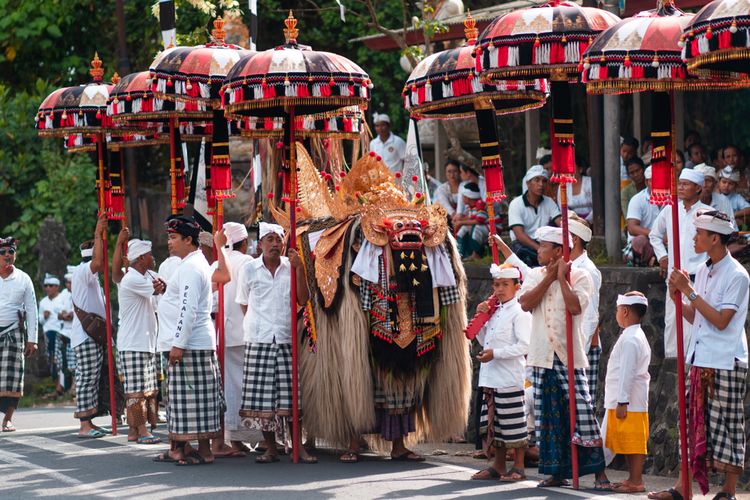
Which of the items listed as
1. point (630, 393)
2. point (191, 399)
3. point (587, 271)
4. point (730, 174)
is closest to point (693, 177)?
point (587, 271)

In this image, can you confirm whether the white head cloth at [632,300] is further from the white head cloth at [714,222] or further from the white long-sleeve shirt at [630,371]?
the white head cloth at [714,222]

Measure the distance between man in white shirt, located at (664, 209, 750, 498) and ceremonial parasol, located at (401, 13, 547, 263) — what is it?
2.52 meters

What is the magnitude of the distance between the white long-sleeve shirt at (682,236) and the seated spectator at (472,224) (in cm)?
379

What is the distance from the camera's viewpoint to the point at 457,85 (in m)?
10.5

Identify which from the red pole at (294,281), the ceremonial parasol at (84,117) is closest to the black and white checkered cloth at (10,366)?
the ceremonial parasol at (84,117)

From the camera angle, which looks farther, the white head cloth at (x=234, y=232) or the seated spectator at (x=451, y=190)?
the seated spectator at (x=451, y=190)

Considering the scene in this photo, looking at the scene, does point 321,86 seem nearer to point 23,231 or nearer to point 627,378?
point 627,378

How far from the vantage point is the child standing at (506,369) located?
973cm

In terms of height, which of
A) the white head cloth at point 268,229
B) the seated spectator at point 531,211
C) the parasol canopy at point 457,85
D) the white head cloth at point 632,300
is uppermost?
the parasol canopy at point 457,85

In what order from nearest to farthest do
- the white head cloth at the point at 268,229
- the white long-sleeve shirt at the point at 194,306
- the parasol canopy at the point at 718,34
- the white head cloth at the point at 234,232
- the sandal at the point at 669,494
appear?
the parasol canopy at the point at 718,34 → the sandal at the point at 669,494 → the white long-sleeve shirt at the point at 194,306 → the white head cloth at the point at 268,229 → the white head cloth at the point at 234,232

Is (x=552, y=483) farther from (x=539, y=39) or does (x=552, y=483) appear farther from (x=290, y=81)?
(x=290, y=81)

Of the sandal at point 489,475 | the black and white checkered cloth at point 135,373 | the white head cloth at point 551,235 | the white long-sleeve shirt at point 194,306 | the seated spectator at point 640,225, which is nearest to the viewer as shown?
the white head cloth at point 551,235

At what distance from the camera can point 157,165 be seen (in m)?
23.7

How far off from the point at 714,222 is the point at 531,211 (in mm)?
4788
